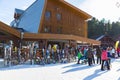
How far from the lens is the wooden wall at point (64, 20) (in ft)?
105

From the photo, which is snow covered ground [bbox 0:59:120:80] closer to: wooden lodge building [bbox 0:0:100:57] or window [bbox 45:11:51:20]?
wooden lodge building [bbox 0:0:100:57]

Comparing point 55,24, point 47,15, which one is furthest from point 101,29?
point 47,15

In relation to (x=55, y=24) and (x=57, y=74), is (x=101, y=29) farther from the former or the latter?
(x=57, y=74)

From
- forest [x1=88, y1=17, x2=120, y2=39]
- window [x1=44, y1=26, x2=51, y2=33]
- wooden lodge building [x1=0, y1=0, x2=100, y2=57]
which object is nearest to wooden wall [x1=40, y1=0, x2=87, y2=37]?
wooden lodge building [x1=0, y1=0, x2=100, y2=57]

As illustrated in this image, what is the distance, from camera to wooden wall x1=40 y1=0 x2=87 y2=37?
31.9 meters

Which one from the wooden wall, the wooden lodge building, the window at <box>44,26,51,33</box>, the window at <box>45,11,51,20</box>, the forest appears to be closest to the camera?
the wooden lodge building

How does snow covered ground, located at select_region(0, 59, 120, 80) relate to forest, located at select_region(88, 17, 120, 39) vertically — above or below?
below

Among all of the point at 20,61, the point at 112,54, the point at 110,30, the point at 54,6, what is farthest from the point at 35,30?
the point at 110,30

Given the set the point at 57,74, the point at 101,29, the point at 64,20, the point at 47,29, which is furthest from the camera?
the point at 101,29

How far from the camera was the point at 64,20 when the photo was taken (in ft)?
110

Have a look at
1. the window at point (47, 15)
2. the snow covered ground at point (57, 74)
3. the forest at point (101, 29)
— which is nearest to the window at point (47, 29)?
the window at point (47, 15)

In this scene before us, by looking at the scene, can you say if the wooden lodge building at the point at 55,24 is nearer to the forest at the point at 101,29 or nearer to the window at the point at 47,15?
the window at the point at 47,15

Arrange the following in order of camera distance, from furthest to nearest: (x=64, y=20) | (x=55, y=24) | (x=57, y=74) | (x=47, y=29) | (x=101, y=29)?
(x=101, y=29)
(x=64, y=20)
(x=55, y=24)
(x=47, y=29)
(x=57, y=74)

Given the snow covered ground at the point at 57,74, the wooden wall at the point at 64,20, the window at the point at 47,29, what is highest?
the wooden wall at the point at 64,20
